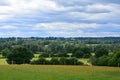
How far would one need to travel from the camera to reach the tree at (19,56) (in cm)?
7081

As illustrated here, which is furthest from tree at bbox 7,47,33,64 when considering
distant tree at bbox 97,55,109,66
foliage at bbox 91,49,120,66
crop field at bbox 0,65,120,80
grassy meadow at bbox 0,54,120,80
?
crop field at bbox 0,65,120,80

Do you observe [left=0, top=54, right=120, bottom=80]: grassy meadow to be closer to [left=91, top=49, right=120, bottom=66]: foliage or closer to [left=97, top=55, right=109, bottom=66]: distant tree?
[left=91, top=49, right=120, bottom=66]: foliage

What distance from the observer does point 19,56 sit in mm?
72125

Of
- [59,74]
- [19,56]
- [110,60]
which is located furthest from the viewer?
[19,56]

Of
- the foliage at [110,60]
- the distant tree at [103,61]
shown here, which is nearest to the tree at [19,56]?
the foliage at [110,60]

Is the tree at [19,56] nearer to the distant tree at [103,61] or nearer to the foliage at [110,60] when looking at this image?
the foliage at [110,60]

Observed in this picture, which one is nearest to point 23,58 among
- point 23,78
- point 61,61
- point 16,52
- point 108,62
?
point 16,52

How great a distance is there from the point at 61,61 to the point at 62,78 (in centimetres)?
3501

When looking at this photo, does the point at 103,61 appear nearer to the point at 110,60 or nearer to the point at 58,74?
the point at 110,60

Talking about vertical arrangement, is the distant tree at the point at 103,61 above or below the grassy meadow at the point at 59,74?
below

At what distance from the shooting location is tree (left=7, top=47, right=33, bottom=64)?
70.8 meters

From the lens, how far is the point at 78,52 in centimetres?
9494

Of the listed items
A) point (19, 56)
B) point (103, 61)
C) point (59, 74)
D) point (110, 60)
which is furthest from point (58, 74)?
point (19, 56)

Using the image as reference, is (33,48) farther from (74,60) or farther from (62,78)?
(62,78)
